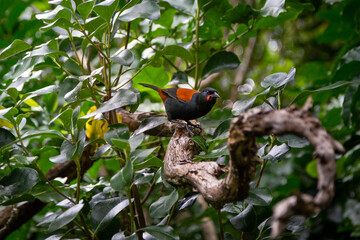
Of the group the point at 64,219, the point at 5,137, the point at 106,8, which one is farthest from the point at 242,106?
the point at 5,137

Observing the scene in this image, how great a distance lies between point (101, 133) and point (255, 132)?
3.11ft

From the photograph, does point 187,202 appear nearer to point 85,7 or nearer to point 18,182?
point 18,182

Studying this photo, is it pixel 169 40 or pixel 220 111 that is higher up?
pixel 169 40

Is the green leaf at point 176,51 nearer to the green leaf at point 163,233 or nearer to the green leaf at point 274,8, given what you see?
the green leaf at point 274,8

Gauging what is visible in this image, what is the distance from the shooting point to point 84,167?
1518 mm

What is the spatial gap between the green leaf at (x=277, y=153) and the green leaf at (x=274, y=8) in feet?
1.53

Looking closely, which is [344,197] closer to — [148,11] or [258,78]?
[148,11]

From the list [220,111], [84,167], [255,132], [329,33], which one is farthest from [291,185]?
[255,132]

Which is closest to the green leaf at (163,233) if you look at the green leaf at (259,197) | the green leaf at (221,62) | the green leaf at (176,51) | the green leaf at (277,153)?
the green leaf at (259,197)

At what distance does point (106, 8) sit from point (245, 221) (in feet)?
2.33

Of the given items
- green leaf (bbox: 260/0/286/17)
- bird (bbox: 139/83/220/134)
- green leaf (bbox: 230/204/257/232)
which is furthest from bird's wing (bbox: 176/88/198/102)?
green leaf (bbox: 230/204/257/232)

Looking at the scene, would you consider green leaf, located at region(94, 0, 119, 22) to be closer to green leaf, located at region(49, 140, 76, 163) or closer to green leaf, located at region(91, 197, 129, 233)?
green leaf, located at region(49, 140, 76, 163)

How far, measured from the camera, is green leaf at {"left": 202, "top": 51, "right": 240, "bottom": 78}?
142 cm

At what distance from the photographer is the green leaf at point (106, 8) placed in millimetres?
949
